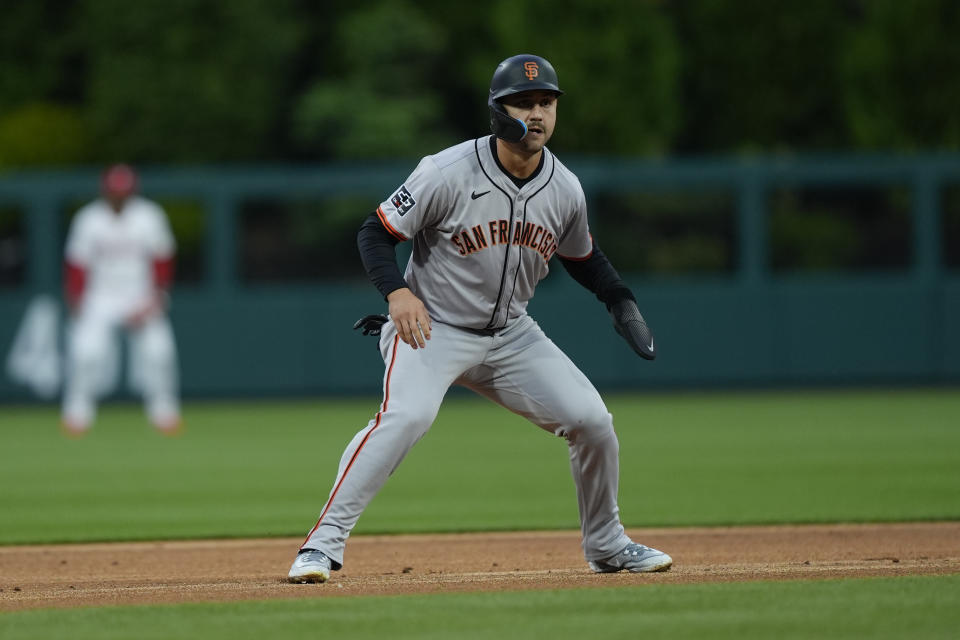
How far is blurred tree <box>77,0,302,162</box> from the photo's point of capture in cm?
3023

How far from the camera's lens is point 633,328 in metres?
5.89

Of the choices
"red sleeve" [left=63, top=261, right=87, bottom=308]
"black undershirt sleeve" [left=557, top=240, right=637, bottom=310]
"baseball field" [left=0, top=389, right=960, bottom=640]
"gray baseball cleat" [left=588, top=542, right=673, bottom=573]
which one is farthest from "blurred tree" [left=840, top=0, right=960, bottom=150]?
"gray baseball cleat" [left=588, top=542, right=673, bottom=573]

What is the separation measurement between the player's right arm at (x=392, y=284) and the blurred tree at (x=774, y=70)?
2423 centimetres

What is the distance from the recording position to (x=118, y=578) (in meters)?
6.24

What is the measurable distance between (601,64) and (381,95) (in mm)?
5275

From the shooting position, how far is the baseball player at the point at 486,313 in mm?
5477

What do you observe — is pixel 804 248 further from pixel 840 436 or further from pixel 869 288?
pixel 840 436

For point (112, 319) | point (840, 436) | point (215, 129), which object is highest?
point (215, 129)

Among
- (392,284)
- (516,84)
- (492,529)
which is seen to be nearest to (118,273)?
(492,529)

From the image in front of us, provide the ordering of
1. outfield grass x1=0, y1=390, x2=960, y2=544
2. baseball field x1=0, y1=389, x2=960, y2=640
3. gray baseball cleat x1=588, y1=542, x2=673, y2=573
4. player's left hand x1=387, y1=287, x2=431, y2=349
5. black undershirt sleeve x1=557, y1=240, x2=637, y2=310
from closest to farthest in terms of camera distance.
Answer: baseball field x1=0, y1=389, x2=960, y2=640 → player's left hand x1=387, y1=287, x2=431, y2=349 → gray baseball cleat x1=588, y1=542, x2=673, y2=573 → black undershirt sleeve x1=557, y1=240, x2=637, y2=310 → outfield grass x1=0, y1=390, x2=960, y2=544

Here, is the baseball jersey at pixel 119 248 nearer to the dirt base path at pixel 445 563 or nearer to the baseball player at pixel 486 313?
the dirt base path at pixel 445 563

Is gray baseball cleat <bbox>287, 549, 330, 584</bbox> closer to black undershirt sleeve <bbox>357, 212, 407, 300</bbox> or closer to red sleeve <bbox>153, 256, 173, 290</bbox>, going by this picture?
black undershirt sleeve <bbox>357, 212, 407, 300</bbox>

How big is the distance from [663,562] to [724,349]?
12062 mm

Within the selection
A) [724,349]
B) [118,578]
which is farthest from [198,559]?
[724,349]
